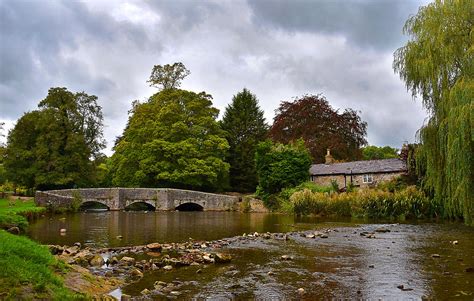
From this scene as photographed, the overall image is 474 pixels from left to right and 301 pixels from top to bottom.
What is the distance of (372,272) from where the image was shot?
9.86 metres

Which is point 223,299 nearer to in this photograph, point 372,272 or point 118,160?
point 372,272

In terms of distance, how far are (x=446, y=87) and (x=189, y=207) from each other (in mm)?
30487

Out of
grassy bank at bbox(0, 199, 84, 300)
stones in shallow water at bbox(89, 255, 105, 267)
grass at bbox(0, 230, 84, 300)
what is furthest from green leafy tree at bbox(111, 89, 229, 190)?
grass at bbox(0, 230, 84, 300)

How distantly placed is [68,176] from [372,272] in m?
37.0

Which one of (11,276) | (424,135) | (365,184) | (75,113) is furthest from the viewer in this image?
(75,113)

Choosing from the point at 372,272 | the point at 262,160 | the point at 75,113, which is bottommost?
the point at 372,272

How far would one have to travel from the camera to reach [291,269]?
10.3 meters

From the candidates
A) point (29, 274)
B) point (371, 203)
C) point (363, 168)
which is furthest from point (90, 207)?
point (29, 274)

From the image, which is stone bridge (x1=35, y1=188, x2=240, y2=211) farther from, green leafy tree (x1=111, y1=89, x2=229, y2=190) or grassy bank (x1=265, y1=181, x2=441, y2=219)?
grassy bank (x1=265, y1=181, x2=441, y2=219)

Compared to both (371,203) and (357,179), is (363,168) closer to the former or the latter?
(357,179)

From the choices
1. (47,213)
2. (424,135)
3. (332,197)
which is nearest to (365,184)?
(332,197)

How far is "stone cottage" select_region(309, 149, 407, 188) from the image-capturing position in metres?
34.8

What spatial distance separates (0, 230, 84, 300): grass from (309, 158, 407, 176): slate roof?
100 feet

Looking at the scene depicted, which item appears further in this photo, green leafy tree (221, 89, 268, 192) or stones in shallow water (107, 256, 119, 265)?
green leafy tree (221, 89, 268, 192)
